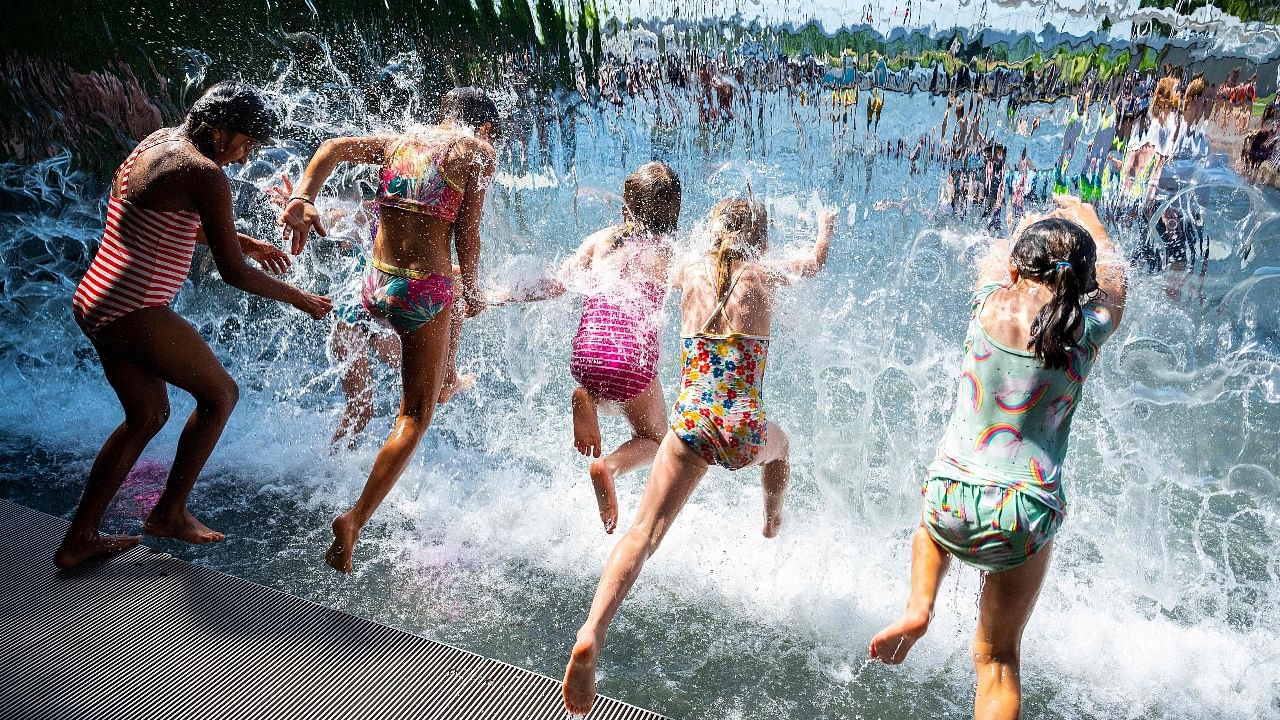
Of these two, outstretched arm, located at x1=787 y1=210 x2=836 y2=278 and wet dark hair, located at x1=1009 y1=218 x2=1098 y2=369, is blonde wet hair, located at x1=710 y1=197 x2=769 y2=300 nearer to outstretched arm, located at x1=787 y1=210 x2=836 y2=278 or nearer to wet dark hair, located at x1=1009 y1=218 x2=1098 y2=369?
outstretched arm, located at x1=787 y1=210 x2=836 y2=278

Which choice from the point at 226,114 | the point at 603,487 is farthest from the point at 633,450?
the point at 226,114

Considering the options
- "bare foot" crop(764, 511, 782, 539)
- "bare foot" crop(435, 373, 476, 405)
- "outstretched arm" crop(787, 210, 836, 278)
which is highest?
"outstretched arm" crop(787, 210, 836, 278)

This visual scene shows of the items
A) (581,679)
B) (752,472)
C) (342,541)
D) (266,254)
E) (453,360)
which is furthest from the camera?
(752,472)

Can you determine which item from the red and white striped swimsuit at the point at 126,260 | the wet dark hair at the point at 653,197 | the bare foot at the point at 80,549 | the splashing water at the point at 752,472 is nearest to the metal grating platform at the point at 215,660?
the bare foot at the point at 80,549

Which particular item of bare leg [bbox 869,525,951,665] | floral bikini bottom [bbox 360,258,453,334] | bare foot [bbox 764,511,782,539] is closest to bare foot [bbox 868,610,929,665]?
bare leg [bbox 869,525,951,665]

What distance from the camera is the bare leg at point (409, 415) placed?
11.4 ft

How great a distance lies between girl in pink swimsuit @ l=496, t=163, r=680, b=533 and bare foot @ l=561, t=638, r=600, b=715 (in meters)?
1.01

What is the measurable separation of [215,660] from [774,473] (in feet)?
7.40

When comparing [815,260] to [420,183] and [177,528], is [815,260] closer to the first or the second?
[420,183]

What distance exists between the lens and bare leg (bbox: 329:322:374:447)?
4.30m

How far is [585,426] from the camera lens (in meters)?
3.61

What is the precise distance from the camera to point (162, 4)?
30.4ft

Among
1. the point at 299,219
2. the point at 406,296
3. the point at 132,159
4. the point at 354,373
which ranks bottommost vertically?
the point at 354,373

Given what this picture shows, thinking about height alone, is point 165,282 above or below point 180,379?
above
